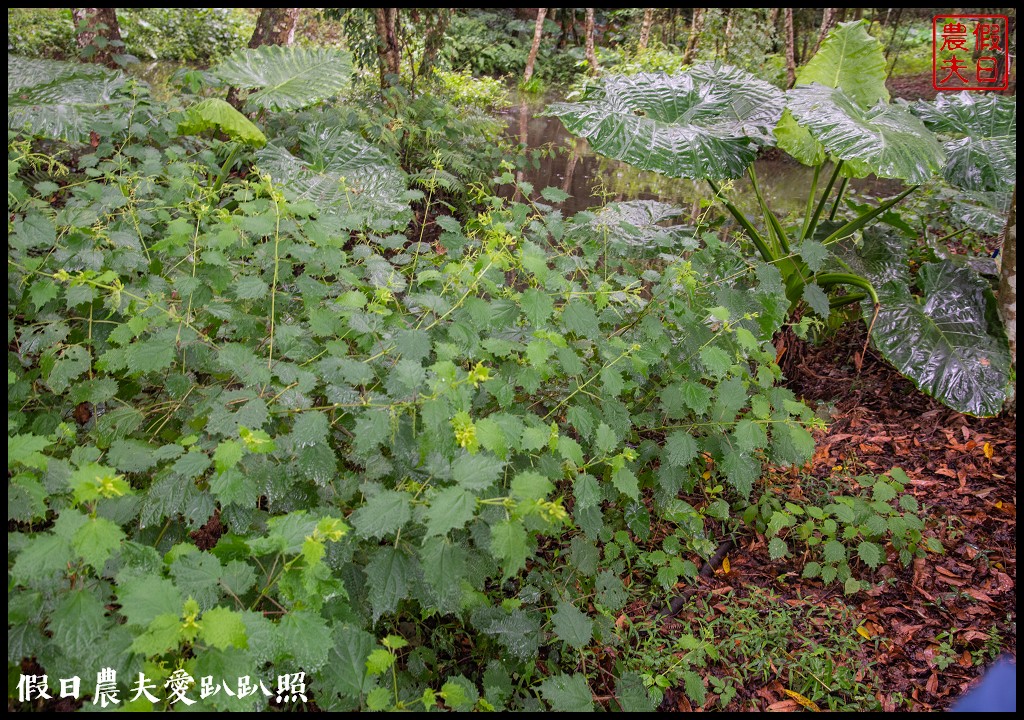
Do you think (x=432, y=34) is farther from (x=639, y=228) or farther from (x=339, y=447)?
(x=339, y=447)

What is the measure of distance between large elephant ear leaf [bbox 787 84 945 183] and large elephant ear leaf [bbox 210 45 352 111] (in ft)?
6.97

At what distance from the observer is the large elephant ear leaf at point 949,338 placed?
7.89 ft

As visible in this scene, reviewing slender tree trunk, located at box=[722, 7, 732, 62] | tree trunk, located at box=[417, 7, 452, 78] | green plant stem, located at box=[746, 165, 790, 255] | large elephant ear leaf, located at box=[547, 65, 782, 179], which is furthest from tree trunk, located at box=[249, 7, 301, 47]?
slender tree trunk, located at box=[722, 7, 732, 62]

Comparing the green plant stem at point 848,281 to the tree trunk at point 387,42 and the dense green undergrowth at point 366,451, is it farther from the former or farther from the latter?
the tree trunk at point 387,42

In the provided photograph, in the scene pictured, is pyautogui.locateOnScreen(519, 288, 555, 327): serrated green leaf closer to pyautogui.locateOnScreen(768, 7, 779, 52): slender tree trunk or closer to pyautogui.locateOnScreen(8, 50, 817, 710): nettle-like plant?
pyautogui.locateOnScreen(8, 50, 817, 710): nettle-like plant

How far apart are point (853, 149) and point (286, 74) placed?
8.66 feet

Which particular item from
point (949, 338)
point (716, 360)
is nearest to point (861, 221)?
point (949, 338)

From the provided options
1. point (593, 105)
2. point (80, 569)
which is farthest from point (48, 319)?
point (593, 105)

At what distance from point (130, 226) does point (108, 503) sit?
1064mm

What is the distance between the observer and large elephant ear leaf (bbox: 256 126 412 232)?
2.26 meters

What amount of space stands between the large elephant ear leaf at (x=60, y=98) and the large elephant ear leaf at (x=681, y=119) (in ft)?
6.17

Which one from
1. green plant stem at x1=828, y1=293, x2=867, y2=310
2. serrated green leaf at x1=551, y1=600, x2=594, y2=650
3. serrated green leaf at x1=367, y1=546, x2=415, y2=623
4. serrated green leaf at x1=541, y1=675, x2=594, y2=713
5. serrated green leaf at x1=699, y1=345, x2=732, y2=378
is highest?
serrated green leaf at x1=699, y1=345, x2=732, y2=378

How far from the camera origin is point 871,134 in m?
2.21

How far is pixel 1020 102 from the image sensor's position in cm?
242
